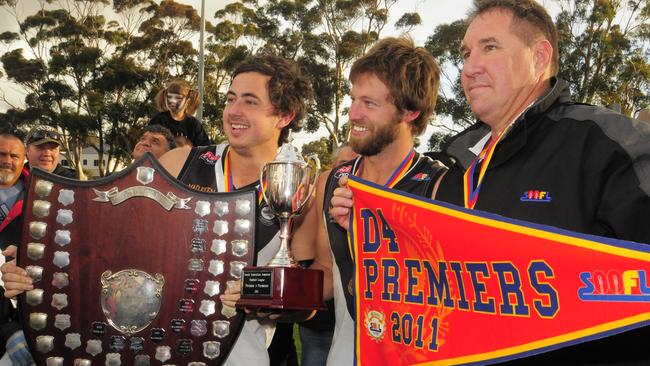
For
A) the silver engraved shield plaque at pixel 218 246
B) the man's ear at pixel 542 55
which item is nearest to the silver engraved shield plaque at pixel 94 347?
the silver engraved shield plaque at pixel 218 246

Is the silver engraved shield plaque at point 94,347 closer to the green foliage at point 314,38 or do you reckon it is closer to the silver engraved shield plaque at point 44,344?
the silver engraved shield plaque at point 44,344

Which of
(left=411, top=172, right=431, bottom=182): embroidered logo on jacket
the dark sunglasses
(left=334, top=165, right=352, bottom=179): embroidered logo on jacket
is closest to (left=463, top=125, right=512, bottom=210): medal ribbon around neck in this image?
(left=411, top=172, right=431, bottom=182): embroidered logo on jacket

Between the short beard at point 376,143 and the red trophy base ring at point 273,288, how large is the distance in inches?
33.8

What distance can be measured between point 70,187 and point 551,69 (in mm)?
2257

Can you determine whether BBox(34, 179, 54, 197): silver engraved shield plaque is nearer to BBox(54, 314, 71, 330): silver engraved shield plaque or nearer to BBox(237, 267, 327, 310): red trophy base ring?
BBox(54, 314, 71, 330): silver engraved shield plaque

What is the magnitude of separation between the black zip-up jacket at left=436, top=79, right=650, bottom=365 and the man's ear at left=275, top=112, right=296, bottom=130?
5.94 ft

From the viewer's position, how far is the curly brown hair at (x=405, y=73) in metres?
3.97

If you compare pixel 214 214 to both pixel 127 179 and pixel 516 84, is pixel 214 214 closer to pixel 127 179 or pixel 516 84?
pixel 127 179

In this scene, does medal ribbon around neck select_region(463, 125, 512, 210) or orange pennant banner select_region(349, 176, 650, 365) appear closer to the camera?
orange pennant banner select_region(349, 176, 650, 365)

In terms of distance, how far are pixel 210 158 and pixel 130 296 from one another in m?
1.09

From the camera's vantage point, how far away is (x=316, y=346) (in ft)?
14.8

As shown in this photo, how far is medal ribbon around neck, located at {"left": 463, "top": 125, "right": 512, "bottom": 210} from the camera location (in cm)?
280

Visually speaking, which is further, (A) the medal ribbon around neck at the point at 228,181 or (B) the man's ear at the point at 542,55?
(A) the medal ribbon around neck at the point at 228,181

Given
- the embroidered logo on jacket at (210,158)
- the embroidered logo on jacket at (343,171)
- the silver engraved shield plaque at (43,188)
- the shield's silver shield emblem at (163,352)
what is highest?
the embroidered logo on jacket at (210,158)
